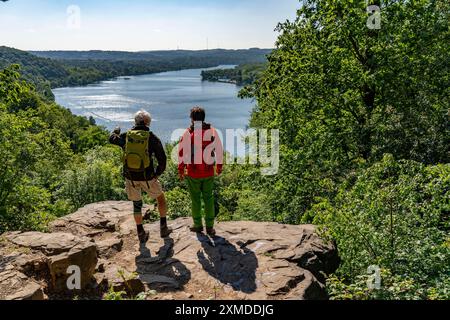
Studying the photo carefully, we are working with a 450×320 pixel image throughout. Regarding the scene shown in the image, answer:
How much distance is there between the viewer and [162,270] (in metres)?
6.48

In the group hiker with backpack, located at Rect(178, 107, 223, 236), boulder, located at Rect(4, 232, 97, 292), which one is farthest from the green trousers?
boulder, located at Rect(4, 232, 97, 292)

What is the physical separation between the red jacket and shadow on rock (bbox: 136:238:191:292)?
1.52 metres

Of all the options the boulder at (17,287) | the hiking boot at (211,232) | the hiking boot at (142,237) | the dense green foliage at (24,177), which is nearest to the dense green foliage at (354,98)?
the hiking boot at (211,232)

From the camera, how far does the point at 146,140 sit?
271 inches

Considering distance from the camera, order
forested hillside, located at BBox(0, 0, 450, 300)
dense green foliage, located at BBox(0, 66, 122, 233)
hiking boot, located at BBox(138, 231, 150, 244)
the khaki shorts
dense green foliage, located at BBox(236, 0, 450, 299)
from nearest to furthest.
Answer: the khaki shorts, hiking boot, located at BBox(138, 231, 150, 244), dense green foliage, located at BBox(0, 66, 122, 233), forested hillside, located at BBox(0, 0, 450, 300), dense green foliage, located at BBox(236, 0, 450, 299)

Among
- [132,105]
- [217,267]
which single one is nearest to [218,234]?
[217,267]

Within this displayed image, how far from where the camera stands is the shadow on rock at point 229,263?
6031 millimetres

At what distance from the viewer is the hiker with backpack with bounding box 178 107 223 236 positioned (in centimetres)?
695

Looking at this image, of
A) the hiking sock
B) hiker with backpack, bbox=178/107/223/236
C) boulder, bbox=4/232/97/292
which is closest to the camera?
boulder, bbox=4/232/97/292

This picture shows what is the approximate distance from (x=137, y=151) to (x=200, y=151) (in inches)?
44.3

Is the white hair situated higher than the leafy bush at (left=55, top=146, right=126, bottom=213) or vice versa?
the white hair

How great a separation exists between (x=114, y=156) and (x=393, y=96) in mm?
30798

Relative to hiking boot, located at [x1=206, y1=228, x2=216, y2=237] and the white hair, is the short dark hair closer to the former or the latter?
the white hair

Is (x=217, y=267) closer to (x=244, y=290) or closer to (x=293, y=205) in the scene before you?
(x=244, y=290)
